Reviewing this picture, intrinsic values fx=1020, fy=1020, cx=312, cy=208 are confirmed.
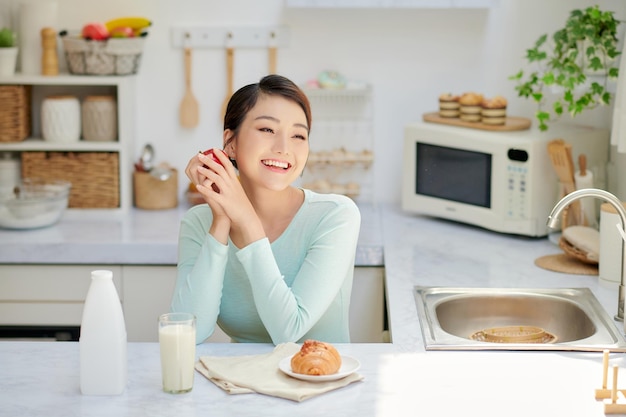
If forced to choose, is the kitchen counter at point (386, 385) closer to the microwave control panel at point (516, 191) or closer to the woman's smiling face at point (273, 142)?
the woman's smiling face at point (273, 142)

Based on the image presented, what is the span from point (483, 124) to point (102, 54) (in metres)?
1.26

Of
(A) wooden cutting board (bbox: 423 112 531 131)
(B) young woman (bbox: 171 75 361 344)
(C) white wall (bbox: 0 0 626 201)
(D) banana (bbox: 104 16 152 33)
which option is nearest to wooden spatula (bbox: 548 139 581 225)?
(A) wooden cutting board (bbox: 423 112 531 131)

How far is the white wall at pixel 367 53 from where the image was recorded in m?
3.52

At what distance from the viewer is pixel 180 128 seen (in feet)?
11.9

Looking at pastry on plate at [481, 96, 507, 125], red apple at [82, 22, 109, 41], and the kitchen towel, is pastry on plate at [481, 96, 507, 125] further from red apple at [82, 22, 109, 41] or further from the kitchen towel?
red apple at [82, 22, 109, 41]

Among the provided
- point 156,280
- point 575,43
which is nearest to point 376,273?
point 156,280

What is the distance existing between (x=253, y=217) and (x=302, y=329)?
0.81ft

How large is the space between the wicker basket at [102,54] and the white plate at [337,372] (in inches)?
72.6

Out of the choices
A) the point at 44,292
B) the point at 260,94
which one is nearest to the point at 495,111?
the point at 260,94

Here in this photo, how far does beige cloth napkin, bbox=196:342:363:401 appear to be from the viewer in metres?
1.68

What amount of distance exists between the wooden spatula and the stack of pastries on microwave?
226 mm

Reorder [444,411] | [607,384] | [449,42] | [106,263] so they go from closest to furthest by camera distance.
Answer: [444,411], [607,384], [106,263], [449,42]

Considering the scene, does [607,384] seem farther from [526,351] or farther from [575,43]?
[575,43]

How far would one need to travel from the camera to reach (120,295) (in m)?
3.06
